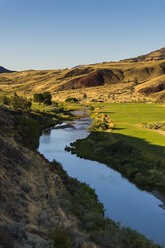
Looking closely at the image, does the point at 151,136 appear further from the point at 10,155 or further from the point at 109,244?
the point at 109,244

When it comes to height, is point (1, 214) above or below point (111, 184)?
above

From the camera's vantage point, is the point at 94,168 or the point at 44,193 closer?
the point at 44,193

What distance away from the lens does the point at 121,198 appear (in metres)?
28.0

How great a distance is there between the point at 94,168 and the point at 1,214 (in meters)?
26.3

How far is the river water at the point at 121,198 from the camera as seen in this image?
22.0 metres

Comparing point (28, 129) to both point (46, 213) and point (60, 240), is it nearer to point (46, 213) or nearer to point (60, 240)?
point (46, 213)

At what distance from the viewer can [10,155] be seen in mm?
25891

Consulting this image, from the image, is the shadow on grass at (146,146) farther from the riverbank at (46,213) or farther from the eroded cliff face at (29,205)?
the eroded cliff face at (29,205)

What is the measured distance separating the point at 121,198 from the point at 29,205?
48.0 ft

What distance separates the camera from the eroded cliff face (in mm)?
11148

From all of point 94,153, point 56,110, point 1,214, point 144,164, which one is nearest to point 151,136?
point 94,153

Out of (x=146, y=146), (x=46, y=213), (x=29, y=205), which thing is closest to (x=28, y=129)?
(x=146, y=146)

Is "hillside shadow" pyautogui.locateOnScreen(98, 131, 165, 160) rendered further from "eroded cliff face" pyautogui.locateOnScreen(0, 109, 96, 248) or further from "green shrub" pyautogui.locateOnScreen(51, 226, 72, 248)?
"green shrub" pyautogui.locateOnScreen(51, 226, 72, 248)

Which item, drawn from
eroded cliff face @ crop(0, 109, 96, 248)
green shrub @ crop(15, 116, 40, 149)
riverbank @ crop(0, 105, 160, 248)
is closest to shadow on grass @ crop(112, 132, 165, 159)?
riverbank @ crop(0, 105, 160, 248)
